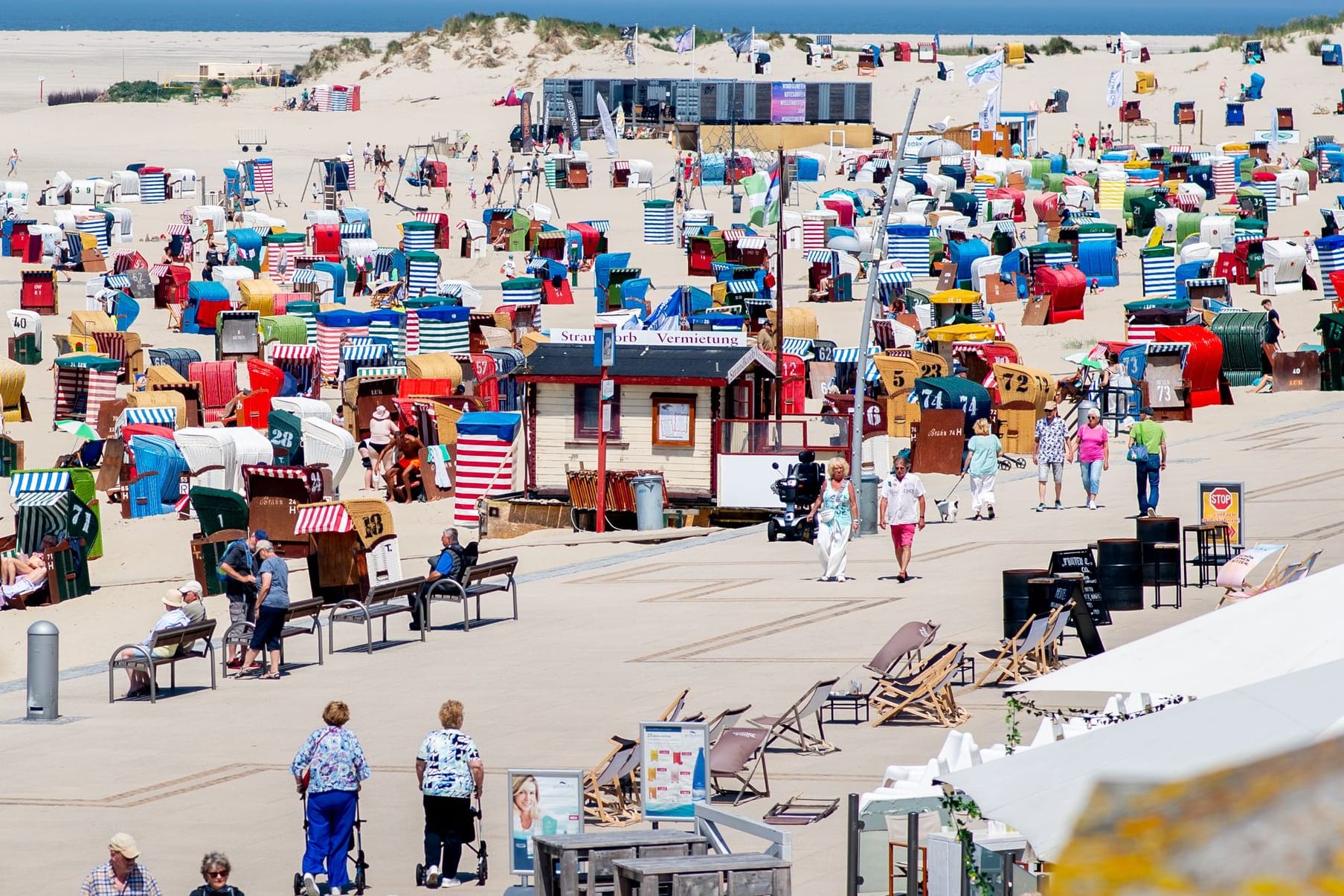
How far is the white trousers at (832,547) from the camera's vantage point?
16266 millimetres

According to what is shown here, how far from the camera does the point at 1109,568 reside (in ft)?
47.2

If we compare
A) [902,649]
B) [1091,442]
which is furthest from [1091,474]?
[902,649]

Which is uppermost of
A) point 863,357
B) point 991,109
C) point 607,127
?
point 991,109

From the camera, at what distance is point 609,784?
32.1 ft

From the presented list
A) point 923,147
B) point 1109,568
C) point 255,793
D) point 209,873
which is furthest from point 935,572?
point 923,147

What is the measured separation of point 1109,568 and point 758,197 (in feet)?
140

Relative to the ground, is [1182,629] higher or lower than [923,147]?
lower

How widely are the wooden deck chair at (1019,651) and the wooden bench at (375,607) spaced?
4787 mm

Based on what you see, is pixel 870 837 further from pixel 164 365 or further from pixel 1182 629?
pixel 164 365

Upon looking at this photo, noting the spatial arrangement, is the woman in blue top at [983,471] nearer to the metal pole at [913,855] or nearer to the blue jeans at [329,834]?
the blue jeans at [329,834]

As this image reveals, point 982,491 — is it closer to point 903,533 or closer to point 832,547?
point 903,533

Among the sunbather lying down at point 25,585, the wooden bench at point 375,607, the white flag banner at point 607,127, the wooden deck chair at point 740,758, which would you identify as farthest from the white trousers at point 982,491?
the white flag banner at point 607,127

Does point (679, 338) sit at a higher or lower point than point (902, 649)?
higher

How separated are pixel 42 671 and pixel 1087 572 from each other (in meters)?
7.22
